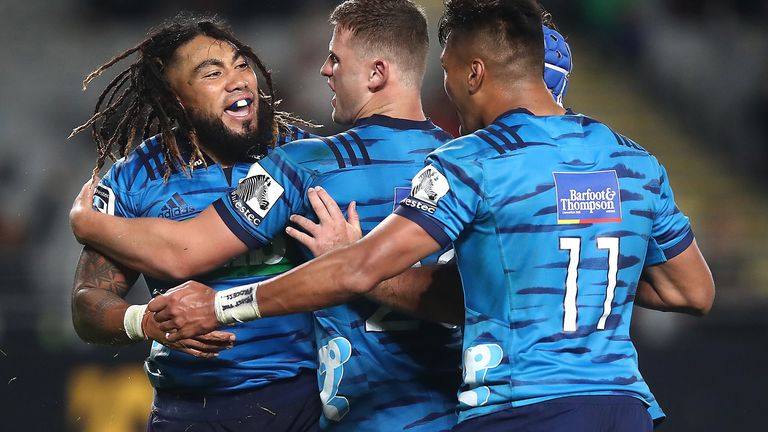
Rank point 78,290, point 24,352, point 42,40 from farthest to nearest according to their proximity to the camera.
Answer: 1. point 42,40
2. point 24,352
3. point 78,290

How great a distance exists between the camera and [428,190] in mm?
3305

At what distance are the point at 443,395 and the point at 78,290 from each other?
1.57 metres

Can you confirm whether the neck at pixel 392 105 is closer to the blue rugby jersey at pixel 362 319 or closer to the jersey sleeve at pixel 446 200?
the blue rugby jersey at pixel 362 319

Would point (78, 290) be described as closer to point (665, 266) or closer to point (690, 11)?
point (665, 266)

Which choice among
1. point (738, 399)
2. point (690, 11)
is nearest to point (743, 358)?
point (738, 399)

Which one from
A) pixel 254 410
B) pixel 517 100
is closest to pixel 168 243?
pixel 254 410

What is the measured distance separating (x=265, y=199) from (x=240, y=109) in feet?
2.63

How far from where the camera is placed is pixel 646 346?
7785 millimetres

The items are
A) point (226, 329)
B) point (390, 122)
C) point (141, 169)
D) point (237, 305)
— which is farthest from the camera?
point (141, 169)

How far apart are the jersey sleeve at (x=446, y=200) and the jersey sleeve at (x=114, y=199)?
5.17ft

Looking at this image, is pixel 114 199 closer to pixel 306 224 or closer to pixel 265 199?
pixel 265 199

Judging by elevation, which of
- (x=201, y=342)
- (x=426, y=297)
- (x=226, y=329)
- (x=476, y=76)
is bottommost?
(x=226, y=329)

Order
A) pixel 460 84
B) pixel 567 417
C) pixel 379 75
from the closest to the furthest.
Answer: pixel 567 417
pixel 460 84
pixel 379 75

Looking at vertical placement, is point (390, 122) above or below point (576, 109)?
above
